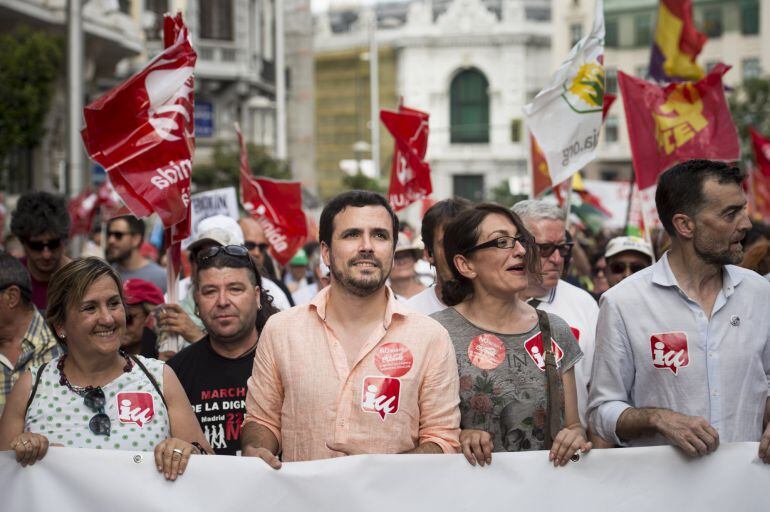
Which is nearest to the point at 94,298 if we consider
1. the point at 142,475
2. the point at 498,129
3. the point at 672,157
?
the point at 142,475

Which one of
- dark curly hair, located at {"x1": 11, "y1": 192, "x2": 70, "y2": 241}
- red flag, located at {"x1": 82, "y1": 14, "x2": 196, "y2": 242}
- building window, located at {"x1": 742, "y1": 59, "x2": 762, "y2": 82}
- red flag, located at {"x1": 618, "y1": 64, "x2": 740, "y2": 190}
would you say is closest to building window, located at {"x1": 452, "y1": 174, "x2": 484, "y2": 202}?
building window, located at {"x1": 742, "y1": 59, "x2": 762, "y2": 82}

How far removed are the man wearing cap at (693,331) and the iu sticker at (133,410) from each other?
1.70 metres

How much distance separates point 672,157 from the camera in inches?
367

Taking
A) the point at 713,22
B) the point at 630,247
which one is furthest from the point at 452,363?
the point at 713,22

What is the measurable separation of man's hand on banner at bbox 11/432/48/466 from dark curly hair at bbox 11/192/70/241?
3155 millimetres

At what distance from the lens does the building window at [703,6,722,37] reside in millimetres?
59281

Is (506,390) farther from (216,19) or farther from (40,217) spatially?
(216,19)

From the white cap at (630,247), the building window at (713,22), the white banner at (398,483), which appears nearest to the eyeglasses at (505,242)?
the white banner at (398,483)

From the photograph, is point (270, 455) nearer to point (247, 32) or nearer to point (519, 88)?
point (247, 32)

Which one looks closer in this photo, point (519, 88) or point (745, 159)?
point (745, 159)

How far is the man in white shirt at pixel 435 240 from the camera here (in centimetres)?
600

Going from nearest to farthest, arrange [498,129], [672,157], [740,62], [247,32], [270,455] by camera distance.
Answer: [270,455], [672,157], [247,32], [740,62], [498,129]

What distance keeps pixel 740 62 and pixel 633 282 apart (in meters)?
56.7

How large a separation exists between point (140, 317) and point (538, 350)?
2.84 m
